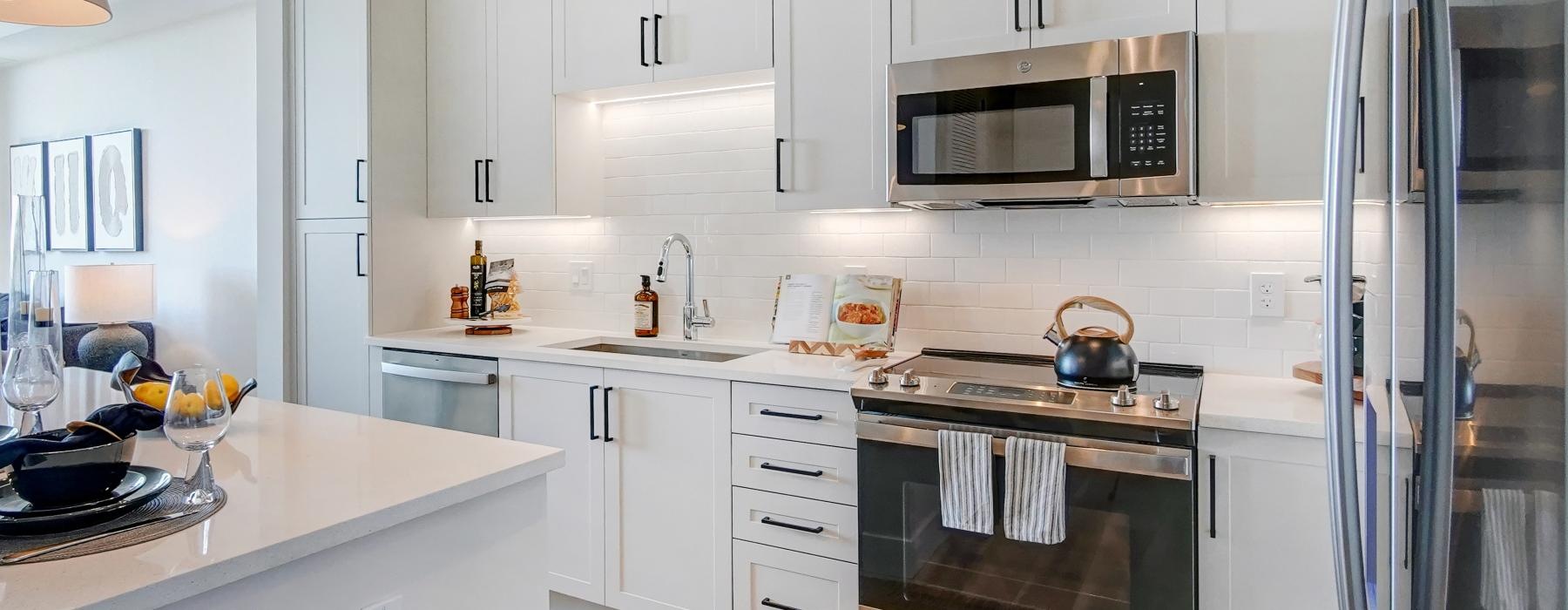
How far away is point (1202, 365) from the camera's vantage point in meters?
2.44

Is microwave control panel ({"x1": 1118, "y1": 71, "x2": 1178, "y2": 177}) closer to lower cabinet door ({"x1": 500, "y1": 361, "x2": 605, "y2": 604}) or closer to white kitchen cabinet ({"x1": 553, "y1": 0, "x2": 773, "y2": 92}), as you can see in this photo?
white kitchen cabinet ({"x1": 553, "y1": 0, "x2": 773, "y2": 92})

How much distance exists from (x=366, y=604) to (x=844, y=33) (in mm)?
2025

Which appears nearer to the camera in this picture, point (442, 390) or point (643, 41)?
point (643, 41)

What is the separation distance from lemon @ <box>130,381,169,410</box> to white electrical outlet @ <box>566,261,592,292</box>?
1860mm

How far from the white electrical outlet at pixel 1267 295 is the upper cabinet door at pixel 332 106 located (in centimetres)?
312

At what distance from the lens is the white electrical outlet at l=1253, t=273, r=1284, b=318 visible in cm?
232

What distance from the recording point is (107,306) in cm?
471

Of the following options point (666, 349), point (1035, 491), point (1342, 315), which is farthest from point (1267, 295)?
point (666, 349)

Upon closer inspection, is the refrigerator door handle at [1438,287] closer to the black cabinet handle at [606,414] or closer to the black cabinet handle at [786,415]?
the black cabinet handle at [786,415]

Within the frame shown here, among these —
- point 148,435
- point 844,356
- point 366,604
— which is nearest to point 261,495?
point 366,604

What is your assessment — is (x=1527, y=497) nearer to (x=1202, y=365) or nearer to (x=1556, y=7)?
(x=1556, y=7)

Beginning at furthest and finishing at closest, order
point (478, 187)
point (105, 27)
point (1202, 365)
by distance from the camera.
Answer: point (105, 27) < point (478, 187) < point (1202, 365)

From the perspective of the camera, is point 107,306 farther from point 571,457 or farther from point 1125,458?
point 1125,458

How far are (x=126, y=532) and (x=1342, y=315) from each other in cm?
142
